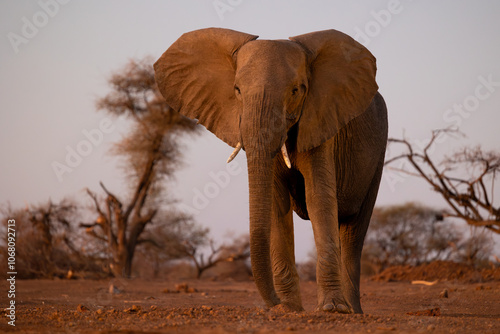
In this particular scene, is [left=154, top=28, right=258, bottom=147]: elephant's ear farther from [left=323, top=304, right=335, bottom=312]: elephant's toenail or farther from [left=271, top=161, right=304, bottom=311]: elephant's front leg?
[left=323, top=304, right=335, bottom=312]: elephant's toenail

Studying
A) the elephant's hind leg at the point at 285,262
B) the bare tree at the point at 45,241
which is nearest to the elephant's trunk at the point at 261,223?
the elephant's hind leg at the point at 285,262

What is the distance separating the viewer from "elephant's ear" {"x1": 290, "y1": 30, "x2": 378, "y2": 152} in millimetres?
6438

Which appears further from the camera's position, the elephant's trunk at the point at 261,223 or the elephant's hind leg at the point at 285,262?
the elephant's hind leg at the point at 285,262

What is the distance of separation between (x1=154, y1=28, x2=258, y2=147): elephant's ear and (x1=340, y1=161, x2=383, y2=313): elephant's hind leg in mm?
2667

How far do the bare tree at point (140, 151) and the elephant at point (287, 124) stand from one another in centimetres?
1412

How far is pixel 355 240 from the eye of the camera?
27.8 feet

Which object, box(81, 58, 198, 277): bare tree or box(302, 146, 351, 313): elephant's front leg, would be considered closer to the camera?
box(302, 146, 351, 313): elephant's front leg

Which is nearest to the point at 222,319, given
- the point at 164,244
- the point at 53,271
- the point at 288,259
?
the point at 288,259

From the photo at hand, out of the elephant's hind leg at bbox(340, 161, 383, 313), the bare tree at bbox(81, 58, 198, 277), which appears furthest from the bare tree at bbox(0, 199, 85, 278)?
the elephant's hind leg at bbox(340, 161, 383, 313)

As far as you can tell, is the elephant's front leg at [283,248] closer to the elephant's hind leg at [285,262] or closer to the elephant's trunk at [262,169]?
the elephant's hind leg at [285,262]

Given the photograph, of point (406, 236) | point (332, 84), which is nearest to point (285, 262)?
point (332, 84)

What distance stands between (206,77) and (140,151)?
49.3 ft

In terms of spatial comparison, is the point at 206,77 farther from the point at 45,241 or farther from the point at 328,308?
the point at 45,241

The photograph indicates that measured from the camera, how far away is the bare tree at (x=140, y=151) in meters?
21.2
